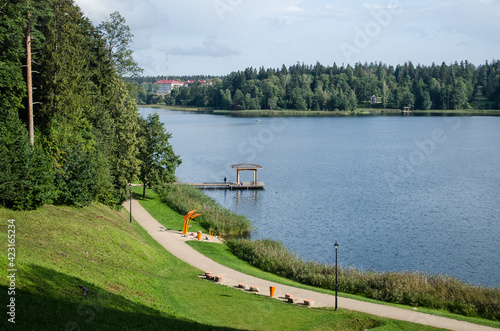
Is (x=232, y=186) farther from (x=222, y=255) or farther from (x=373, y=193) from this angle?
(x=222, y=255)

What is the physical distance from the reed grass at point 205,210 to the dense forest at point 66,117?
2163mm

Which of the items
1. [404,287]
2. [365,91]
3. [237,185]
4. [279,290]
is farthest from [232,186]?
[365,91]

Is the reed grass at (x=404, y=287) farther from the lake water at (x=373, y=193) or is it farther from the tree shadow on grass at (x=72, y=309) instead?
the tree shadow on grass at (x=72, y=309)

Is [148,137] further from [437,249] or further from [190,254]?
[437,249]

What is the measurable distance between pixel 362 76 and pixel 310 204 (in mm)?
158117

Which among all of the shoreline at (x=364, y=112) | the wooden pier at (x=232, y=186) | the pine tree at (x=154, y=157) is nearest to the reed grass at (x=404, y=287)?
the pine tree at (x=154, y=157)

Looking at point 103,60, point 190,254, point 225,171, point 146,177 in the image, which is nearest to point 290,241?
point 190,254

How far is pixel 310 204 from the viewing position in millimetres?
52500

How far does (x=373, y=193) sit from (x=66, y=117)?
36.1 metres

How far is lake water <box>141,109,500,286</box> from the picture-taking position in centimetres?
3722

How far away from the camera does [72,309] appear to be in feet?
54.2

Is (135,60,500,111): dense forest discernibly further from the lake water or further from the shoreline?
the lake water

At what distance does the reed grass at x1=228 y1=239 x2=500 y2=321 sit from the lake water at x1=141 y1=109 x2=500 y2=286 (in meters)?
5.69

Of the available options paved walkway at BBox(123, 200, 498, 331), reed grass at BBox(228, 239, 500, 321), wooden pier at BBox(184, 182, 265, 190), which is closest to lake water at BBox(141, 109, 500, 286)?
wooden pier at BBox(184, 182, 265, 190)
